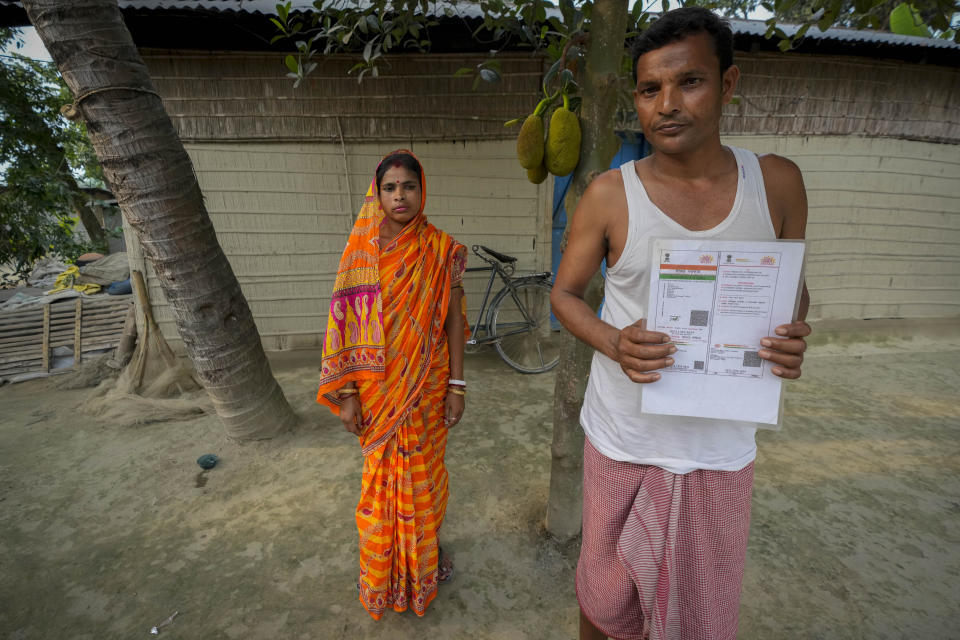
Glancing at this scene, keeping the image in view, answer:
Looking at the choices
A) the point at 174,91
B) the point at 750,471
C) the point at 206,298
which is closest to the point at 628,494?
the point at 750,471

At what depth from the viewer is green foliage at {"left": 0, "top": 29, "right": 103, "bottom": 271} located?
5.18 m

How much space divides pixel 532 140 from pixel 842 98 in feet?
16.2

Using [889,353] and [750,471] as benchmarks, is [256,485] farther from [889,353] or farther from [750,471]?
[889,353]

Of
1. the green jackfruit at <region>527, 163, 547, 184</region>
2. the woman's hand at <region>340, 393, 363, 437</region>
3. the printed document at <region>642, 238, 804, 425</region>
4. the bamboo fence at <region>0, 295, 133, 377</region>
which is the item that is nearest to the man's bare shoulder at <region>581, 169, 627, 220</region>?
the printed document at <region>642, 238, 804, 425</region>

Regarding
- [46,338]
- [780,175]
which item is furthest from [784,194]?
[46,338]

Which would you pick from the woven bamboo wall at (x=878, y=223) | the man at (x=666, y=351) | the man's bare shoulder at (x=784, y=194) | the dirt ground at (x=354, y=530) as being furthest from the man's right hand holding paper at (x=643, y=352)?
the woven bamboo wall at (x=878, y=223)

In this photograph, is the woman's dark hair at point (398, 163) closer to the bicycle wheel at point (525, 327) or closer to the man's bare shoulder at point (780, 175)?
the man's bare shoulder at point (780, 175)

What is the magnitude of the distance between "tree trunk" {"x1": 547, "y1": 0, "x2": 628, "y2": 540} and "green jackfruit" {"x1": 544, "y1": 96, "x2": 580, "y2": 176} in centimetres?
6

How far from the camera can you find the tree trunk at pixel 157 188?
246 centimetres

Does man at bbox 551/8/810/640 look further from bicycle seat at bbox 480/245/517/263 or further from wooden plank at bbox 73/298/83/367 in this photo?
wooden plank at bbox 73/298/83/367

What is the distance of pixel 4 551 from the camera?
7.45 feet

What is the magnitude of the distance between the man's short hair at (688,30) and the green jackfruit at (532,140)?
24.5 inches

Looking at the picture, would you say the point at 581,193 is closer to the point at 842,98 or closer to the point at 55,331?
the point at 842,98

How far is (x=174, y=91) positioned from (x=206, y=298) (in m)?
2.46
